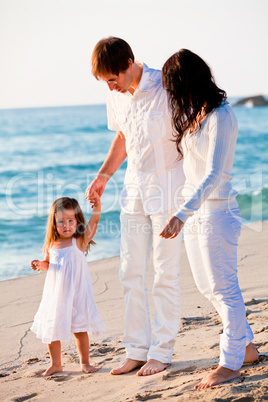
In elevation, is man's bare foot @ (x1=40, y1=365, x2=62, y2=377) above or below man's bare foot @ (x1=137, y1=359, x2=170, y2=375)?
below

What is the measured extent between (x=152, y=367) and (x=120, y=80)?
1662mm

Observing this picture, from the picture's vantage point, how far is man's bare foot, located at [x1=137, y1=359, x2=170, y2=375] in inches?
117

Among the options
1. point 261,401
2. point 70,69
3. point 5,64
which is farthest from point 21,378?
point 5,64

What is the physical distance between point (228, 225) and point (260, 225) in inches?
226

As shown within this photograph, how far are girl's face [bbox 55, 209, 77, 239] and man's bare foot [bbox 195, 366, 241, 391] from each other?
1.39 metres

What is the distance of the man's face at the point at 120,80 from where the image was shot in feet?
9.67

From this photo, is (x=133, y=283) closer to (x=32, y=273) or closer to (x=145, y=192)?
(x=145, y=192)

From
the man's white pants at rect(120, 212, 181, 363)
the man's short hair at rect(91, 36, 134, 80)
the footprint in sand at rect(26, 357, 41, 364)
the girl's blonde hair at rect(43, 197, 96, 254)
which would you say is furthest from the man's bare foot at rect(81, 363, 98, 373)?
the man's short hair at rect(91, 36, 134, 80)

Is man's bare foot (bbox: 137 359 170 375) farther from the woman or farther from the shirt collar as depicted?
the shirt collar

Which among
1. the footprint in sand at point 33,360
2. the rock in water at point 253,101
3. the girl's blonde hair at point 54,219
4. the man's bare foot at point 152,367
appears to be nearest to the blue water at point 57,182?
the footprint in sand at point 33,360

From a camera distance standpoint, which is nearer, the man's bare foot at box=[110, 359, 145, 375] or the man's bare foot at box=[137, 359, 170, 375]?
the man's bare foot at box=[137, 359, 170, 375]

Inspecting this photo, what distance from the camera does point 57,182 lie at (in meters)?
15.3

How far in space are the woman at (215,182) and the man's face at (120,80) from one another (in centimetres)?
40

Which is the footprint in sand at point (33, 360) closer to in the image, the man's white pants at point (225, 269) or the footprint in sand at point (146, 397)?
the footprint in sand at point (146, 397)
